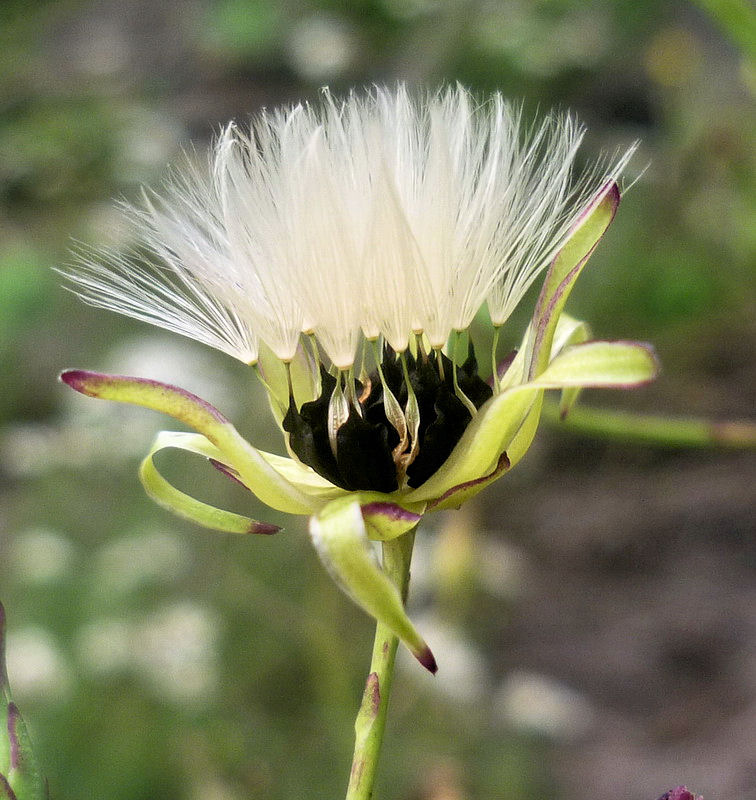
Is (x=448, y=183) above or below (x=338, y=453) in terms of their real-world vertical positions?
above

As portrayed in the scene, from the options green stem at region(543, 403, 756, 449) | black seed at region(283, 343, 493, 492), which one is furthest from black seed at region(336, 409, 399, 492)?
green stem at region(543, 403, 756, 449)

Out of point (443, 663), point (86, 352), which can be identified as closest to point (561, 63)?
point (86, 352)

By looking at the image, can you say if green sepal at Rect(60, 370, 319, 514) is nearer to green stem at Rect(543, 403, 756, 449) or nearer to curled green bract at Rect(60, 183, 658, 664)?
curled green bract at Rect(60, 183, 658, 664)

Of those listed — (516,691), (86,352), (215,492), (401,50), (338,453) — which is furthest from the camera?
(401,50)

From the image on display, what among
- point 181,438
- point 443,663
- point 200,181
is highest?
point 200,181

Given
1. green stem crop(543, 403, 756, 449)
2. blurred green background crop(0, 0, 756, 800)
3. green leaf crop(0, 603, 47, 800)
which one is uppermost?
green leaf crop(0, 603, 47, 800)

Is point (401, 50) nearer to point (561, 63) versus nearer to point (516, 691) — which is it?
point (561, 63)

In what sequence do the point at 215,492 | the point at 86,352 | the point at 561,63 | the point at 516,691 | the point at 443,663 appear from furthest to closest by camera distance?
the point at 561,63 → the point at 86,352 → the point at 215,492 → the point at 516,691 → the point at 443,663

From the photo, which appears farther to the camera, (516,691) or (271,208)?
(516,691)
